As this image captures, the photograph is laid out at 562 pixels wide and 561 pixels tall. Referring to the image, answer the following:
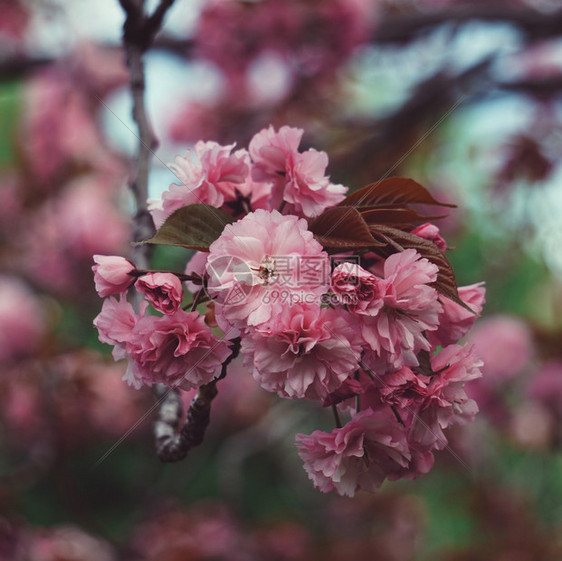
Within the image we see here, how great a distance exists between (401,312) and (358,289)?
6 cm

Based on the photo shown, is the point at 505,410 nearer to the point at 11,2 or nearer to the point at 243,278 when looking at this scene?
the point at 243,278

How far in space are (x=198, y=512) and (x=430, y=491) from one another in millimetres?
1885

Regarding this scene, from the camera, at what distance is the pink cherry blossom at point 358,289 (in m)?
0.55

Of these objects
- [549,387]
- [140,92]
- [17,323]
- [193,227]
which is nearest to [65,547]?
[17,323]

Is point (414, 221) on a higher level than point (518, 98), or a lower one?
higher

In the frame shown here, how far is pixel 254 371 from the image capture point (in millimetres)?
572

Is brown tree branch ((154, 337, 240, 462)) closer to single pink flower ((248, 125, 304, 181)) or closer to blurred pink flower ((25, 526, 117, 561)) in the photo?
single pink flower ((248, 125, 304, 181))

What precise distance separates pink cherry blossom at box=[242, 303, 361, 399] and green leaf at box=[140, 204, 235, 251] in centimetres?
11

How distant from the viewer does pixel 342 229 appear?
591 mm

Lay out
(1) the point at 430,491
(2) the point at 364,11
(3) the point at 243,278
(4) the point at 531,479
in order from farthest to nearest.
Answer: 1. (1) the point at 430,491
2. (4) the point at 531,479
3. (2) the point at 364,11
4. (3) the point at 243,278

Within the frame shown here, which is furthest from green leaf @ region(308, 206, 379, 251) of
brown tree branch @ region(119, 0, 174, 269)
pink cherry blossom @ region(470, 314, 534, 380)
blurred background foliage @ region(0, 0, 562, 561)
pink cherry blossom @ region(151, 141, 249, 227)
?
pink cherry blossom @ region(470, 314, 534, 380)

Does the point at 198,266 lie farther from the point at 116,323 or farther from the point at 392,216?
the point at 392,216

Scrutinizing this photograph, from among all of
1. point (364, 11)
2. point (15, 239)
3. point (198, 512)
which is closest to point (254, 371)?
point (364, 11)

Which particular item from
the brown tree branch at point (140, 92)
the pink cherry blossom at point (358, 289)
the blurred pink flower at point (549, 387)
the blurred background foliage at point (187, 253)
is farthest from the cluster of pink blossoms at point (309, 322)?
the blurred pink flower at point (549, 387)
